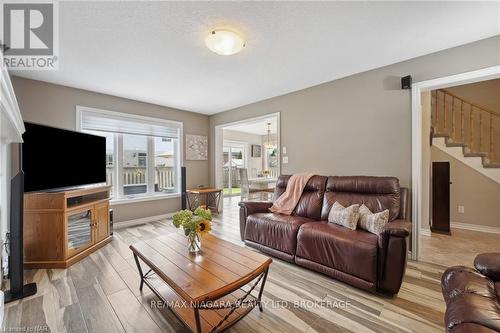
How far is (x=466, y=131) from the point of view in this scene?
416cm

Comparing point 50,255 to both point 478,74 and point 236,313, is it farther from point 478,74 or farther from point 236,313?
point 478,74

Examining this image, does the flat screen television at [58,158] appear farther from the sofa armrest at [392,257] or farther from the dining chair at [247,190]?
the sofa armrest at [392,257]

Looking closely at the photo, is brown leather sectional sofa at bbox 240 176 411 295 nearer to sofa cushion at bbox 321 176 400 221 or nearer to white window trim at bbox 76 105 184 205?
sofa cushion at bbox 321 176 400 221

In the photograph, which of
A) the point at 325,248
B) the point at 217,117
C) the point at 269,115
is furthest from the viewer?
the point at 217,117

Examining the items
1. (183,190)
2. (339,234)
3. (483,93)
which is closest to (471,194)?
(483,93)

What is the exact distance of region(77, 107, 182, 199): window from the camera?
12.6 feet

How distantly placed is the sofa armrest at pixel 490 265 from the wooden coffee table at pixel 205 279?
4.49ft

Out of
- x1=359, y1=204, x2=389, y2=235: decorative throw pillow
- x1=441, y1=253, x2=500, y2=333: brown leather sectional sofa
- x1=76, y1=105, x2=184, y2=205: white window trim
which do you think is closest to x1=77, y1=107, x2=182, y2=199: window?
x1=76, y1=105, x2=184, y2=205: white window trim

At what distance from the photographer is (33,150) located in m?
2.28

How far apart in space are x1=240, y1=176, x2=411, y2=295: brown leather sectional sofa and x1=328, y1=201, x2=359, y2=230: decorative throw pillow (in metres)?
0.09

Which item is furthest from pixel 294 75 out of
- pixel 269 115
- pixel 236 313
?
pixel 236 313

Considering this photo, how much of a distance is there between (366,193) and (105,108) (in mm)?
4431

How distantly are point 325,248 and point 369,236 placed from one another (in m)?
0.43

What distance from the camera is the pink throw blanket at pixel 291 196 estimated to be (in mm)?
3090
